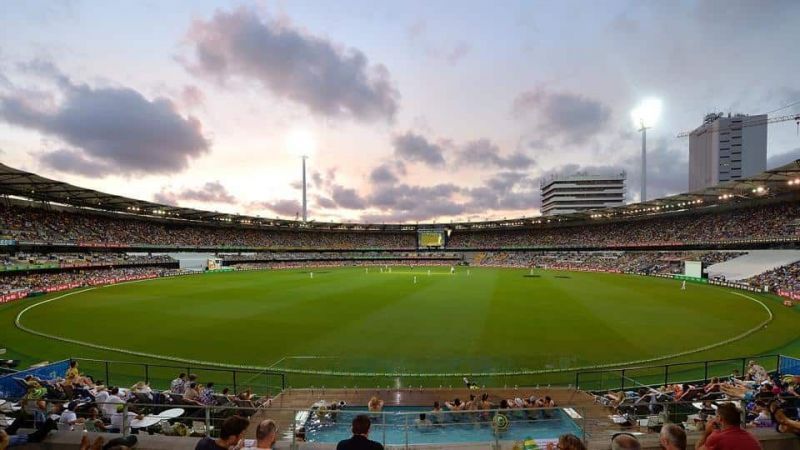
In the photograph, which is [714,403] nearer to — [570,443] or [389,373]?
[570,443]

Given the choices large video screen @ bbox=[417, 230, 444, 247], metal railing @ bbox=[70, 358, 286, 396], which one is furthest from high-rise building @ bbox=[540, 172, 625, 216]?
metal railing @ bbox=[70, 358, 286, 396]

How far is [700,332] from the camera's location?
19.5m

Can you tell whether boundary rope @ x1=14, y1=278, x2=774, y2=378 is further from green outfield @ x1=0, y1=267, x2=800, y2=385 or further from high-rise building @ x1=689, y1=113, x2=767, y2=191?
high-rise building @ x1=689, y1=113, x2=767, y2=191

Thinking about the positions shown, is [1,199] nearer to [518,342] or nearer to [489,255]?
[518,342]

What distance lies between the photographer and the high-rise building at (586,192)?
13175 cm

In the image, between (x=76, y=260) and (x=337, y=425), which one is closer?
(x=337, y=425)

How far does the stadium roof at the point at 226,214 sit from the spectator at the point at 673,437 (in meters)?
41.6

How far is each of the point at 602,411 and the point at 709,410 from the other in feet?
7.82

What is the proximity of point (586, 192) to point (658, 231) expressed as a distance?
75.3 meters

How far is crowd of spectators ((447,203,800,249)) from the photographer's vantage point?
4484cm

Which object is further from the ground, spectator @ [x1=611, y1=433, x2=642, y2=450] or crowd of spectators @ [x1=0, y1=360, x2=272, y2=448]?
spectator @ [x1=611, y1=433, x2=642, y2=450]

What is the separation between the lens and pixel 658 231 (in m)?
63.3

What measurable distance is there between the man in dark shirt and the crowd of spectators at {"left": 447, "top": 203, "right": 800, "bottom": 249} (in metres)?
55.0

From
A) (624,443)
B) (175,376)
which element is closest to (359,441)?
(624,443)
